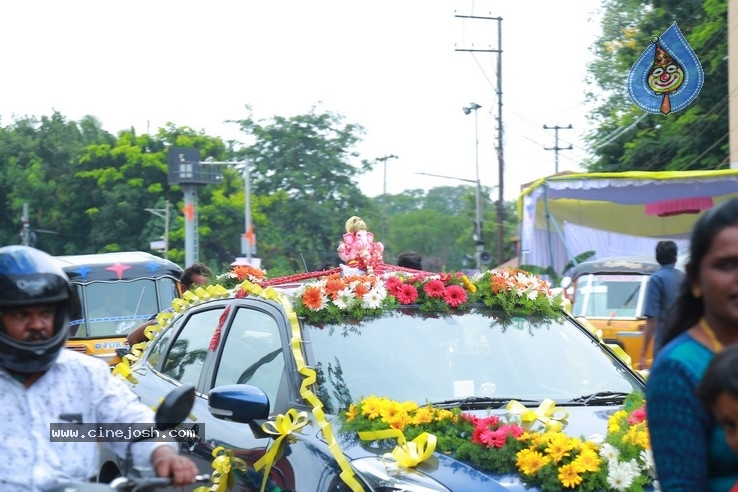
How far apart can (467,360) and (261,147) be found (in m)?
50.8

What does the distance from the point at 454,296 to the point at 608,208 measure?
592 inches

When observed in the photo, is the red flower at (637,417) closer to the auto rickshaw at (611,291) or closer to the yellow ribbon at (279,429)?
the yellow ribbon at (279,429)

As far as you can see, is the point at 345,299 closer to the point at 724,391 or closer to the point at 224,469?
the point at 224,469

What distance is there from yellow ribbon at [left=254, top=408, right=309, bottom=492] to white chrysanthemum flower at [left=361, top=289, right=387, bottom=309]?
92 cm

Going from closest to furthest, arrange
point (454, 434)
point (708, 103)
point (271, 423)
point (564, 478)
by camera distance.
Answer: point (564, 478) < point (454, 434) < point (271, 423) < point (708, 103)

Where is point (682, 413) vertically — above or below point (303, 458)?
above

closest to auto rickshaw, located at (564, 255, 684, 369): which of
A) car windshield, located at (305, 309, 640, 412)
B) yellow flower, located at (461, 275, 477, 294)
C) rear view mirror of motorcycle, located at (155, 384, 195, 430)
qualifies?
yellow flower, located at (461, 275, 477, 294)

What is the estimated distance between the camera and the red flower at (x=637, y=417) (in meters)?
4.64

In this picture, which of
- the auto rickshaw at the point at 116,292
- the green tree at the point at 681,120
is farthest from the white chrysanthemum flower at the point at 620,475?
the green tree at the point at 681,120

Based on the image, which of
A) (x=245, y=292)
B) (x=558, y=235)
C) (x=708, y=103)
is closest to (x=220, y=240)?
(x=708, y=103)

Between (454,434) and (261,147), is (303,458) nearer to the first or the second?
(454,434)

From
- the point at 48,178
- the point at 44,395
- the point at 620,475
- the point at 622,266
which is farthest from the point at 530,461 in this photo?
the point at 48,178

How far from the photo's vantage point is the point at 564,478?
13.9 ft

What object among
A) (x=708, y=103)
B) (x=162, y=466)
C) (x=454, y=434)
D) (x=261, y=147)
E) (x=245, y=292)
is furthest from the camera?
(x=261, y=147)
